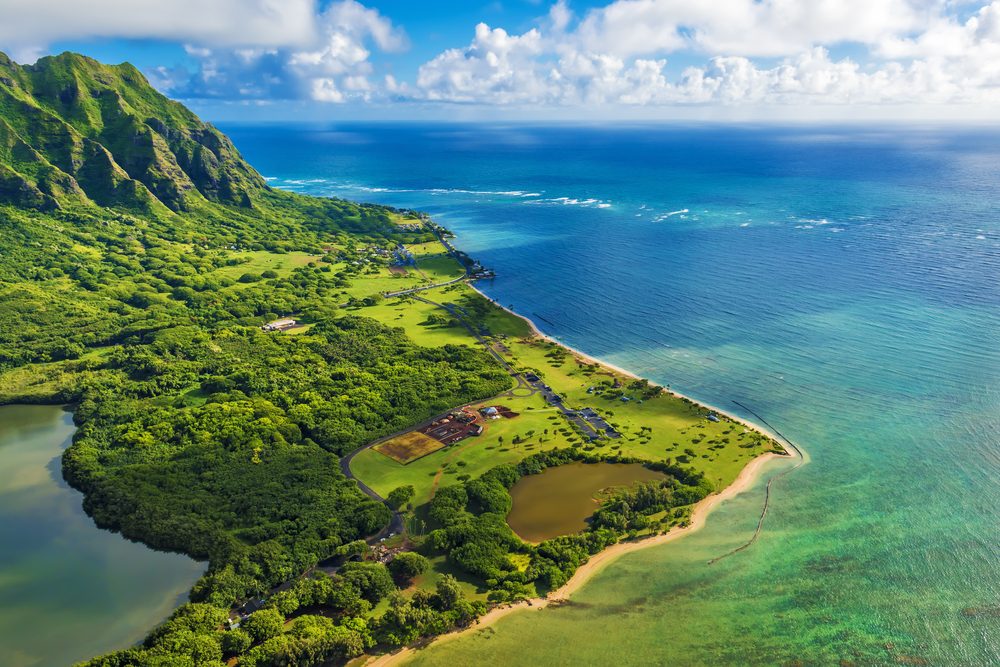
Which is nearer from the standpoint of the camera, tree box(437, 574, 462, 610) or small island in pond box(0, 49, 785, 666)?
tree box(437, 574, 462, 610)

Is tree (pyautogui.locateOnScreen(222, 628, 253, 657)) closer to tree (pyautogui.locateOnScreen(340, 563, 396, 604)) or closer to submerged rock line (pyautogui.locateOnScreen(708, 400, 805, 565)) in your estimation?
tree (pyautogui.locateOnScreen(340, 563, 396, 604))

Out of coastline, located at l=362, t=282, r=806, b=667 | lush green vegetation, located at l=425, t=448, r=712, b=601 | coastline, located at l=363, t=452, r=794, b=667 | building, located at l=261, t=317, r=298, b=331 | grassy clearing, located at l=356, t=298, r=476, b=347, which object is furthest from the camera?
building, located at l=261, t=317, r=298, b=331

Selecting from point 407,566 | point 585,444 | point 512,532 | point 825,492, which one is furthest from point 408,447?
point 825,492

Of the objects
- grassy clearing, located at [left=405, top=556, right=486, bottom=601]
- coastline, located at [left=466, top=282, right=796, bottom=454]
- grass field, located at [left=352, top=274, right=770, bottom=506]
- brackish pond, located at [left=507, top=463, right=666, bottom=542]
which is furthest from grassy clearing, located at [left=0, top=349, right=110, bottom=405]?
coastline, located at [left=466, top=282, right=796, bottom=454]

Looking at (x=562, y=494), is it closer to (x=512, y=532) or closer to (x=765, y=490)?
(x=512, y=532)

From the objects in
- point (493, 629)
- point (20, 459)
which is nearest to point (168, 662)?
point (493, 629)

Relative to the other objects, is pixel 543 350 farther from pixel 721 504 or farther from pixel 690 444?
pixel 721 504
